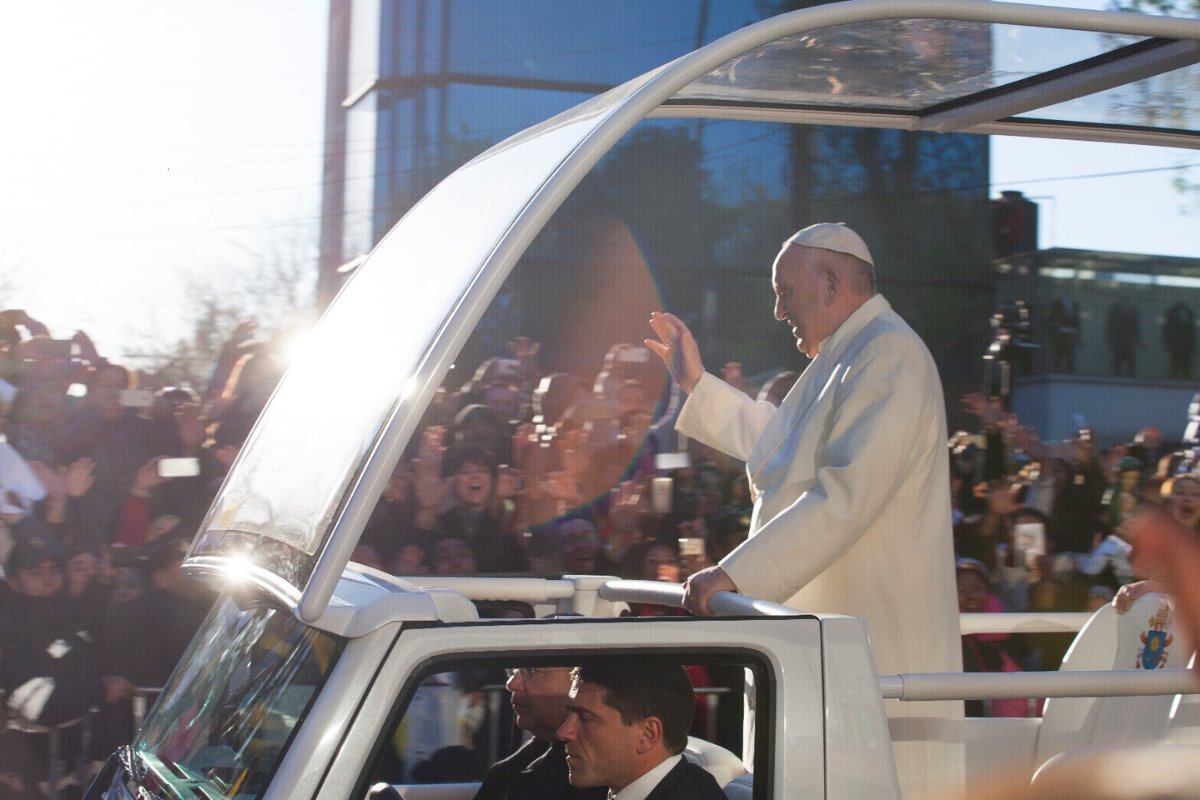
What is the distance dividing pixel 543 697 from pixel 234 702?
914 mm

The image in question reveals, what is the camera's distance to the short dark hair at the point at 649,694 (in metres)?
2.52

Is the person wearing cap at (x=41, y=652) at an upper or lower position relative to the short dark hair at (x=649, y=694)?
lower

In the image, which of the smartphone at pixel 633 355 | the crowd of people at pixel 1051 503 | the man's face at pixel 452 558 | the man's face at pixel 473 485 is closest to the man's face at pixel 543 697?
the man's face at pixel 452 558

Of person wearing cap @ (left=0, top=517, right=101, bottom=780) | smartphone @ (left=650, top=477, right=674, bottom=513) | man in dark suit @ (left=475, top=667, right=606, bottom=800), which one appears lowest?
person wearing cap @ (left=0, top=517, right=101, bottom=780)

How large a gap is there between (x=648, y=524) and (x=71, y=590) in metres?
2.71

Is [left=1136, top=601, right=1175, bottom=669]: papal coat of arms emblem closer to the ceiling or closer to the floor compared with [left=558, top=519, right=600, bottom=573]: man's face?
closer to the ceiling

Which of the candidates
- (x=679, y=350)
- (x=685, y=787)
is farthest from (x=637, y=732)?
(x=679, y=350)

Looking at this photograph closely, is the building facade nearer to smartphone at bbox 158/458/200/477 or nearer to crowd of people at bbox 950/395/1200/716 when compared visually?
crowd of people at bbox 950/395/1200/716

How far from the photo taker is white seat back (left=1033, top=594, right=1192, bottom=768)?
12.9ft

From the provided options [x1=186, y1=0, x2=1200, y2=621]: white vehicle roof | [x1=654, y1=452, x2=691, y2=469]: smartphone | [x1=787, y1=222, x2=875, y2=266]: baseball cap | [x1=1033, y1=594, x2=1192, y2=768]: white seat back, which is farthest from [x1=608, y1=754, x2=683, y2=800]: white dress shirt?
[x1=654, y1=452, x2=691, y2=469]: smartphone

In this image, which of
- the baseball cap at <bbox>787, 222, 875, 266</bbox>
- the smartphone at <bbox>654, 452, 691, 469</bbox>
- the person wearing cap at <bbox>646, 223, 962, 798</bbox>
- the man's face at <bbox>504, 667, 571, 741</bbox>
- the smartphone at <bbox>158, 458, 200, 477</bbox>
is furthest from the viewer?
the smartphone at <bbox>654, 452, 691, 469</bbox>

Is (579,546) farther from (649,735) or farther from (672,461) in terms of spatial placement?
(649,735)

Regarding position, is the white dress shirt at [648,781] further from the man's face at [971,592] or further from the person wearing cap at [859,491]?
the man's face at [971,592]

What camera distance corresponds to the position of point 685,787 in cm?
251
